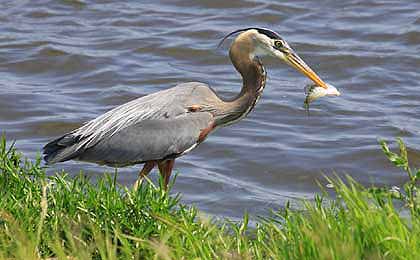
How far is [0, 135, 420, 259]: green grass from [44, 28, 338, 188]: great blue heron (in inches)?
29.0

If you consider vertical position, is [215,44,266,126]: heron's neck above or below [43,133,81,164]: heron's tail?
above

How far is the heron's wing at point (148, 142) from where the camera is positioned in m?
6.82

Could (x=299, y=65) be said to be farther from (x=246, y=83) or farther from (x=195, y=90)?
(x=195, y=90)

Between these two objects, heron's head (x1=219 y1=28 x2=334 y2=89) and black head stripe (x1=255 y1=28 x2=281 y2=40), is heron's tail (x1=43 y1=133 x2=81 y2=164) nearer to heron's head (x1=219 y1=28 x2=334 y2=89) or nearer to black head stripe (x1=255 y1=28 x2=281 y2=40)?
heron's head (x1=219 y1=28 x2=334 y2=89)

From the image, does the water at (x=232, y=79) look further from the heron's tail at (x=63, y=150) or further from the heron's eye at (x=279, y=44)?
the heron's tail at (x=63, y=150)

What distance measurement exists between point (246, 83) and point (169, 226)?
247cm

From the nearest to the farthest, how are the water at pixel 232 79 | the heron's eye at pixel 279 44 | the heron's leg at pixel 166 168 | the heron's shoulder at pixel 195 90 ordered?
the heron's leg at pixel 166 168
the heron's shoulder at pixel 195 90
the heron's eye at pixel 279 44
the water at pixel 232 79

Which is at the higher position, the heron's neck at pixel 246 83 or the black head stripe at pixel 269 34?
the black head stripe at pixel 269 34

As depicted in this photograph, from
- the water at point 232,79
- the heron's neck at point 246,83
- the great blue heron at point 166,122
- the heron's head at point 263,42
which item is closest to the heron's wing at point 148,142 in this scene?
the great blue heron at point 166,122

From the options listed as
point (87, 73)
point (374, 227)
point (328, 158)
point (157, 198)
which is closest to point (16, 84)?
point (87, 73)

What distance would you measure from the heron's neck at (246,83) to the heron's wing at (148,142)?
389 millimetres

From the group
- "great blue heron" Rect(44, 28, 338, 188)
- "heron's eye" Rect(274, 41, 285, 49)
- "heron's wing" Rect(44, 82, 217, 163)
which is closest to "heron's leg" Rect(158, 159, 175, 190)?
"great blue heron" Rect(44, 28, 338, 188)

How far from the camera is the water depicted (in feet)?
30.1

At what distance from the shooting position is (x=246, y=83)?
7.32 meters
